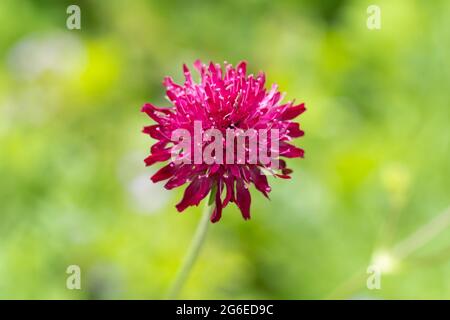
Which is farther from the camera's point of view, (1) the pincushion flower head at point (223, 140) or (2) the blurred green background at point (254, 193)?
(2) the blurred green background at point (254, 193)

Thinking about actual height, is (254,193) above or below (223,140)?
above

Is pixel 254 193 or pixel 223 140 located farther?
pixel 254 193

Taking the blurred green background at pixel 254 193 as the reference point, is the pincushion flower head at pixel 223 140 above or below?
below

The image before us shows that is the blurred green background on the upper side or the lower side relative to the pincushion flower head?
upper

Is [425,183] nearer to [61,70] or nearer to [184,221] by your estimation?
[184,221]

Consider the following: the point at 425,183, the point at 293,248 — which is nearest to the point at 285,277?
the point at 293,248
